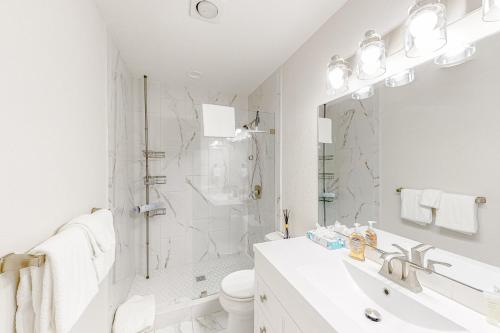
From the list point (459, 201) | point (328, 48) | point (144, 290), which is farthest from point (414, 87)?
point (144, 290)

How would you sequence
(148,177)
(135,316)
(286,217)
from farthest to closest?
(148,177) < (286,217) < (135,316)

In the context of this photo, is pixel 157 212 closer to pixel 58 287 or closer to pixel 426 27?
pixel 58 287

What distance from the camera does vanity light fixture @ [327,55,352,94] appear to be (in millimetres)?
1249

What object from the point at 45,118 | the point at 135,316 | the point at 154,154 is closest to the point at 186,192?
the point at 154,154

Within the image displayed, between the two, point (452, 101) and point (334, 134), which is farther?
point (334, 134)

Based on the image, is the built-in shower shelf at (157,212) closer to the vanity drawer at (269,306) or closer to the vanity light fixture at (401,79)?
the vanity drawer at (269,306)

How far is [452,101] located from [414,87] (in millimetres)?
180

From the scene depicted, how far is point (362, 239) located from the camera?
1.10 m

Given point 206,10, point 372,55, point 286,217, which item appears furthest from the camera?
point 286,217

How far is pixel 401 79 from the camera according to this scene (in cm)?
99

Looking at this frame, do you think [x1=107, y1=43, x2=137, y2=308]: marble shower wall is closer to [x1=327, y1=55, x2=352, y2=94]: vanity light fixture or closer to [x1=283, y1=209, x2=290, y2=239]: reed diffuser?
[x1=283, y1=209, x2=290, y2=239]: reed diffuser

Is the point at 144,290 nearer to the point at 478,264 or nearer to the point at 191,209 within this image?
the point at 191,209

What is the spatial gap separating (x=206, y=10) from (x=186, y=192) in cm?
192

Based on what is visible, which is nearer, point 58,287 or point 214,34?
point 58,287
